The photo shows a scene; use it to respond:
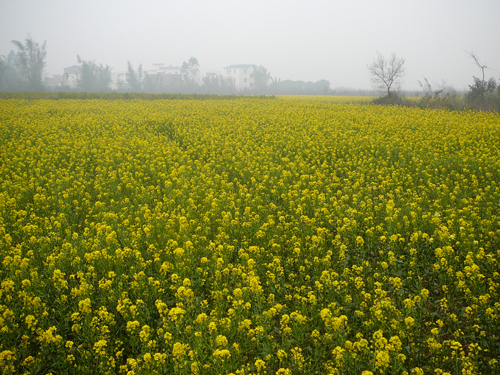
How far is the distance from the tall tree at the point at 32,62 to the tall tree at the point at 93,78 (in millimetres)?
7904

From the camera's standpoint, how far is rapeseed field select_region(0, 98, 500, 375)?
13.3 feet

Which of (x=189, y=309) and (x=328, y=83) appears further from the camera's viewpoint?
(x=328, y=83)

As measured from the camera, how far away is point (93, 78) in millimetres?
77750

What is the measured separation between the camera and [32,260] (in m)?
5.89

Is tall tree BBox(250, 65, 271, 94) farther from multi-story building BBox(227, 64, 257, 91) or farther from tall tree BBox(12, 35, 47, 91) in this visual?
tall tree BBox(12, 35, 47, 91)

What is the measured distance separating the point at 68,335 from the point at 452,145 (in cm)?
1518

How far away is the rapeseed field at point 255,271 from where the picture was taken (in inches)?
159

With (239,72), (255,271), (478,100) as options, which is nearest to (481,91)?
(478,100)

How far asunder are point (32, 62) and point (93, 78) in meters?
12.3

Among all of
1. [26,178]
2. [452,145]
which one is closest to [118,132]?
[26,178]

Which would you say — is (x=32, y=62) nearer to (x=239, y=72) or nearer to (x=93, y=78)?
(x=93, y=78)

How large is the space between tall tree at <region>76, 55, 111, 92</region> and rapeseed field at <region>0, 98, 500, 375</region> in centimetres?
7282

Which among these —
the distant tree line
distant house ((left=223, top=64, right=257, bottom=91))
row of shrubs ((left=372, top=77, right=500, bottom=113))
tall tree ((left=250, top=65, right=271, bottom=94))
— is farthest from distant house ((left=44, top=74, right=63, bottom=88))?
row of shrubs ((left=372, top=77, right=500, bottom=113))

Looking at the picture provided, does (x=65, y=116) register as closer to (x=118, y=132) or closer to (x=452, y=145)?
(x=118, y=132)
